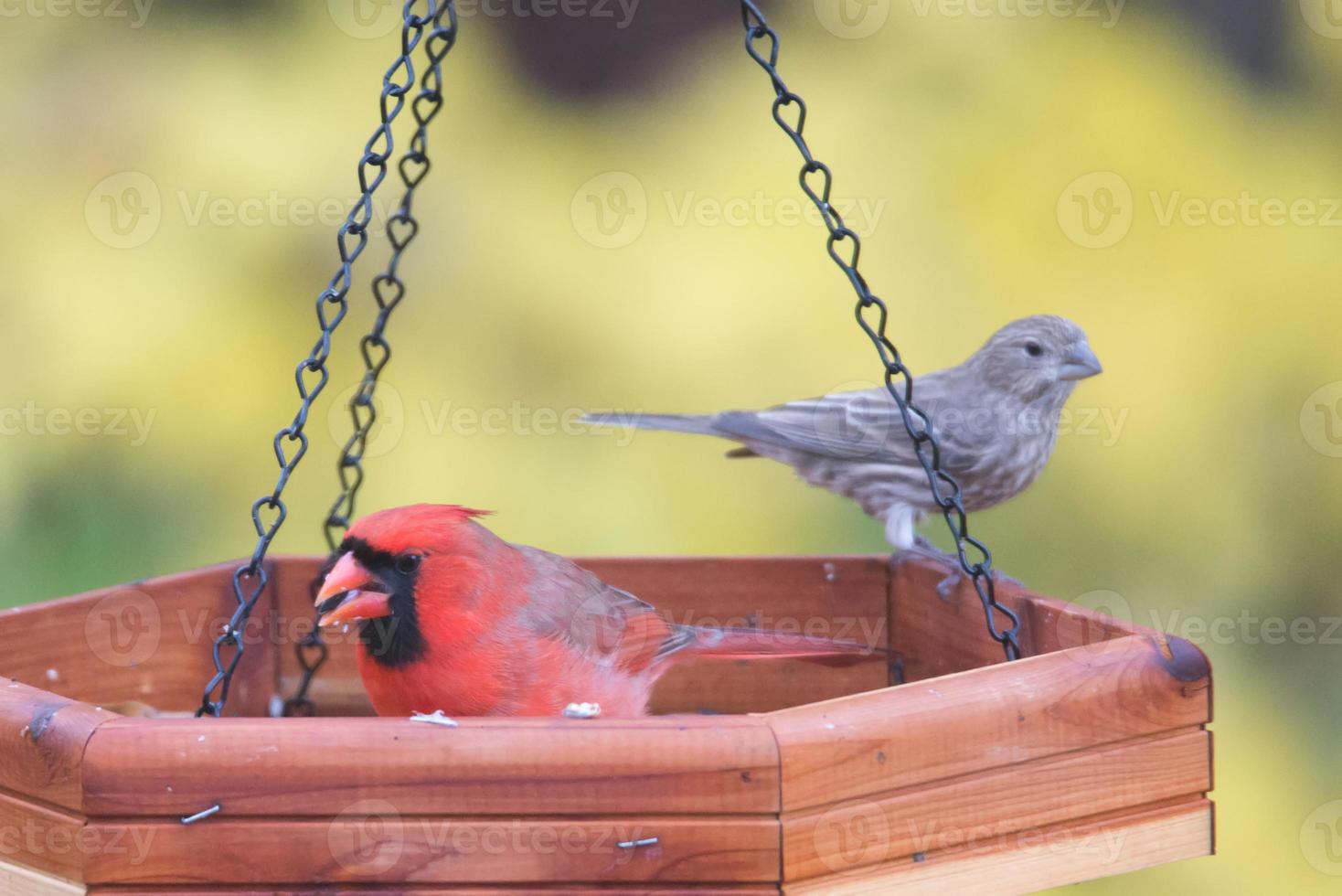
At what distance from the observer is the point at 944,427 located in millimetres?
3029

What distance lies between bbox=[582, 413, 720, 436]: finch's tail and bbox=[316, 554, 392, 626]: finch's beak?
109cm

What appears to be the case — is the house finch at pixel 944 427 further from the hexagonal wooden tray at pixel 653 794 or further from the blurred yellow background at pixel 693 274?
the hexagonal wooden tray at pixel 653 794

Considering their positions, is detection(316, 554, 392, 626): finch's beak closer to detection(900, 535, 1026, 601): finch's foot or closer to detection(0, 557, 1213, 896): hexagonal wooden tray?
detection(0, 557, 1213, 896): hexagonal wooden tray

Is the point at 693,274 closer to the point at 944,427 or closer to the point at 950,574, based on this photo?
the point at 944,427

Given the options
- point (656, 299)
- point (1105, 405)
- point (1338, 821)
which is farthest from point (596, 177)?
point (1338, 821)

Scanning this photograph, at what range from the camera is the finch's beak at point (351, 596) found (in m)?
1.85

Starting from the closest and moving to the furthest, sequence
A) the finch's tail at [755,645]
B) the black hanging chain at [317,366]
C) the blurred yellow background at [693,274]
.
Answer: the black hanging chain at [317,366], the finch's tail at [755,645], the blurred yellow background at [693,274]

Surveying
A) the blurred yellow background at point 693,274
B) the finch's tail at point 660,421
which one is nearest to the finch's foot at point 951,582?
the finch's tail at point 660,421

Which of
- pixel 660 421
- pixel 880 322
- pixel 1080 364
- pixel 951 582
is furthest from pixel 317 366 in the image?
pixel 1080 364

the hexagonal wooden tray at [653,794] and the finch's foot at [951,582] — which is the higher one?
the finch's foot at [951,582]

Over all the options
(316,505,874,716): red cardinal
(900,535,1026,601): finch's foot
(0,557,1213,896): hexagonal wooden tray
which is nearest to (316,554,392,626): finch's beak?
(316,505,874,716): red cardinal

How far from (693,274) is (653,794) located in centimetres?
257

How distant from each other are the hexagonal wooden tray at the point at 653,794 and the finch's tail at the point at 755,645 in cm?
60

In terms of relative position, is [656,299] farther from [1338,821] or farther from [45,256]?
[1338,821]
